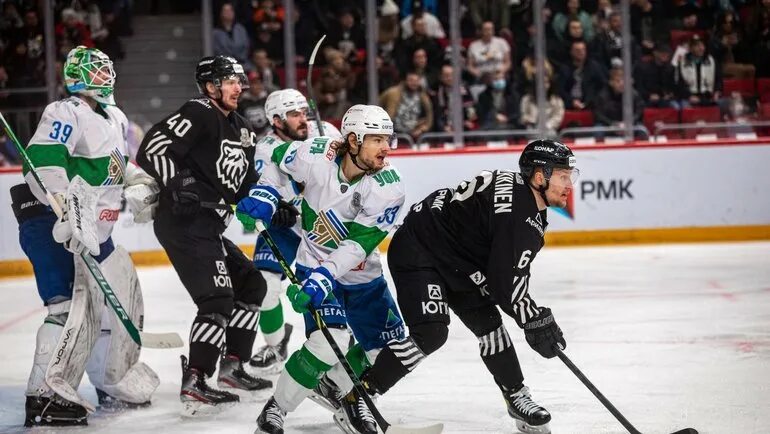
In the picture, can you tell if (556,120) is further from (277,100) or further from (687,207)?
(277,100)

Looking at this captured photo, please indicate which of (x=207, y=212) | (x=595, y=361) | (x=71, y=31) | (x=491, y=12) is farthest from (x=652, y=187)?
(x=207, y=212)

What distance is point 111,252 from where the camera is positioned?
458 cm

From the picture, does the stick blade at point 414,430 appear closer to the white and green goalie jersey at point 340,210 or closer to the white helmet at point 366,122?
the white and green goalie jersey at point 340,210

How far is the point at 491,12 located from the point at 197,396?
215 inches

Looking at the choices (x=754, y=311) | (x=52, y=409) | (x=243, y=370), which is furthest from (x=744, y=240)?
(x=52, y=409)

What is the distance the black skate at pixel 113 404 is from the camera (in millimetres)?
4598

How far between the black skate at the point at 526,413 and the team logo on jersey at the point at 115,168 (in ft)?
5.50

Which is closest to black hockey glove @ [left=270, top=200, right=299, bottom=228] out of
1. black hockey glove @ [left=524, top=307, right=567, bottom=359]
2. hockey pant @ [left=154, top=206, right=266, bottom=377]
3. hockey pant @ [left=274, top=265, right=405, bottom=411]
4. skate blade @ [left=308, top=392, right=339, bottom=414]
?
hockey pant @ [left=154, top=206, right=266, bottom=377]

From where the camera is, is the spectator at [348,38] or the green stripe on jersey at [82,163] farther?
the spectator at [348,38]

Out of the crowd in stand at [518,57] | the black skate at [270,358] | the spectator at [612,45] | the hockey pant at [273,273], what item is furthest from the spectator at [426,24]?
the black skate at [270,358]

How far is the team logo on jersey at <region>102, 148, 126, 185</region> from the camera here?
4.55 meters

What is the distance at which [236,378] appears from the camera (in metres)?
4.84

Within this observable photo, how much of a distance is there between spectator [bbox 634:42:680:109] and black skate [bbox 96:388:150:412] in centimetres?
545

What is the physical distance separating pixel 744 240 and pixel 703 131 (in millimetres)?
849
